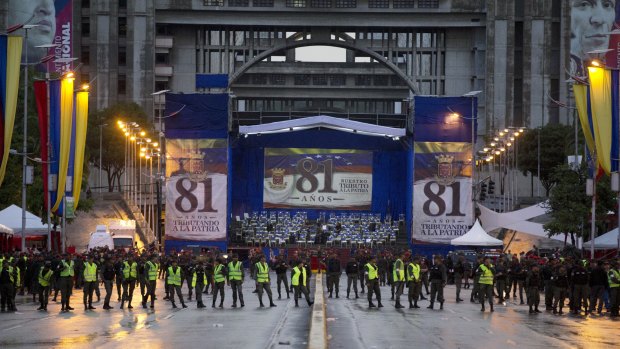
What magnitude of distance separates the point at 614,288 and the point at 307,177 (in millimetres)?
45427

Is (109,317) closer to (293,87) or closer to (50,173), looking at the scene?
(50,173)

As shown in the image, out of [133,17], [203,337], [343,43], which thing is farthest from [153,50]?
[203,337]

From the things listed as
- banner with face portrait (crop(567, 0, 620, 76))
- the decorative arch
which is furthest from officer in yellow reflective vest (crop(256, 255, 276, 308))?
the decorative arch

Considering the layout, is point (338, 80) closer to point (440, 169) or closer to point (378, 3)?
point (378, 3)

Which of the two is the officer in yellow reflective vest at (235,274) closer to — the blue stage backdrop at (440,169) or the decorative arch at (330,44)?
the blue stage backdrop at (440,169)

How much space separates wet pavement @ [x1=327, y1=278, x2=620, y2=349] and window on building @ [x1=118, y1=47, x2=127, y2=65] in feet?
283

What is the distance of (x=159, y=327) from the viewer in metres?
30.1

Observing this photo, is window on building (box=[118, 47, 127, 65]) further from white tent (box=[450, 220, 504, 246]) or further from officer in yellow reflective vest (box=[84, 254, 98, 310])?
officer in yellow reflective vest (box=[84, 254, 98, 310])

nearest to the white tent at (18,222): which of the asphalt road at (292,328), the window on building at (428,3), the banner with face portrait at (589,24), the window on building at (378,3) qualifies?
the asphalt road at (292,328)

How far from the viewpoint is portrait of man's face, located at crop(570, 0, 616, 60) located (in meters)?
105

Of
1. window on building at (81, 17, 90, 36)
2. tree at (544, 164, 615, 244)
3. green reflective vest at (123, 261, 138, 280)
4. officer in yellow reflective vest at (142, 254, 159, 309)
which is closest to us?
officer in yellow reflective vest at (142, 254, 159, 309)

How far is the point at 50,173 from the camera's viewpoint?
173 feet

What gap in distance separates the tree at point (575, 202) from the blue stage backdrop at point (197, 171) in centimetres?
2067

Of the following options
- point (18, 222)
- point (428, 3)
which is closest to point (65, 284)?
point (18, 222)
